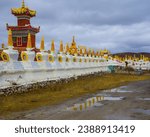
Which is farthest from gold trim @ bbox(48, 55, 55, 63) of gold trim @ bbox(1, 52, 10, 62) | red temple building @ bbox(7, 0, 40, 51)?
red temple building @ bbox(7, 0, 40, 51)

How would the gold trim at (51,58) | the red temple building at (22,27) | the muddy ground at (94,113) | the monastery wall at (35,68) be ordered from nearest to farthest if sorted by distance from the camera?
1. the muddy ground at (94,113)
2. the monastery wall at (35,68)
3. the gold trim at (51,58)
4. the red temple building at (22,27)

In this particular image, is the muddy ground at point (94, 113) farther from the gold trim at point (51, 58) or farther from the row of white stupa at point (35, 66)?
the gold trim at point (51, 58)

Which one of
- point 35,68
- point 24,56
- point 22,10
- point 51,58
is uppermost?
point 22,10

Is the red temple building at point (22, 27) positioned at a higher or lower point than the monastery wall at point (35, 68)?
higher

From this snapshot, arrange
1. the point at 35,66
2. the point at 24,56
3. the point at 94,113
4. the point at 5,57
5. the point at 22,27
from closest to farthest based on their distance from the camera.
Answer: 1. the point at 94,113
2. the point at 5,57
3. the point at 24,56
4. the point at 35,66
5. the point at 22,27

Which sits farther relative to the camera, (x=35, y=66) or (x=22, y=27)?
(x=22, y=27)

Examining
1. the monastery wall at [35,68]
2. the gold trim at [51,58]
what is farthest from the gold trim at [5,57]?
the gold trim at [51,58]

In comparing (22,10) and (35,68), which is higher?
(22,10)

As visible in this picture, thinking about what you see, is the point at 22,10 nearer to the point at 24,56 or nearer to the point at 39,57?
the point at 39,57

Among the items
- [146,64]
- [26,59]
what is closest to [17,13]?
[26,59]

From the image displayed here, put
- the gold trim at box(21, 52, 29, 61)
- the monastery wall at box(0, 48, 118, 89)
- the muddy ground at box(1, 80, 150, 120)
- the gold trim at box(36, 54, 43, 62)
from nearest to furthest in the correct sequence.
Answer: the muddy ground at box(1, 80, 150, 120) → the monastery wall at box(0, 48, 118, 89) → the gold trim at box(21, 52, 29, 61) → the gold trim at box(36, 54, 43, 62)

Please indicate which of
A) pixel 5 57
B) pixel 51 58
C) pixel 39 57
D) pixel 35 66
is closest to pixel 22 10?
pixel 51 58

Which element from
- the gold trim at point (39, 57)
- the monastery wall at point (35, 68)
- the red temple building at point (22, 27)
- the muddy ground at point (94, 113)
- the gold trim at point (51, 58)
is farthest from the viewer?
the red temple building at point (22, 27)

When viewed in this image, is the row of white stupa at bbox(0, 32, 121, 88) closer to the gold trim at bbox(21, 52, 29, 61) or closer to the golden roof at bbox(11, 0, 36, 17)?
the gold trim at bbox(21, 52, 29, 61)
